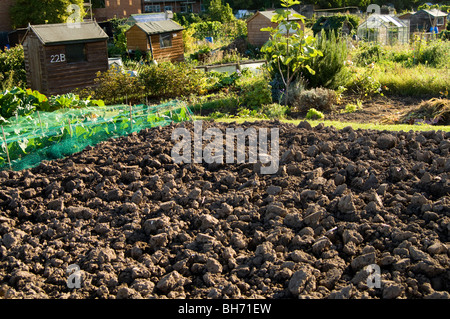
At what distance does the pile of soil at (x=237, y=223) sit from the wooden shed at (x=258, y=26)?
27595 millimetres

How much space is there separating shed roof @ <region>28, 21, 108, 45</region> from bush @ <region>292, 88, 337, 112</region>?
8.36 meters

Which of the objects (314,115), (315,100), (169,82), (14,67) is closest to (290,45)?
(315,100)

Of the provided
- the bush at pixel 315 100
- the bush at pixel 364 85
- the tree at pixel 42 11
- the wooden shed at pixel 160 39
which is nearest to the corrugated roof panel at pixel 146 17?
the tree at pixel 42 11

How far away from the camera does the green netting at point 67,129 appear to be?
6672 mm

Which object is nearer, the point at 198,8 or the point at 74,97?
the point at 74,97

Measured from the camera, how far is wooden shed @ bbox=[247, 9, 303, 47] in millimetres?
32406

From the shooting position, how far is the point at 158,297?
3559 mm

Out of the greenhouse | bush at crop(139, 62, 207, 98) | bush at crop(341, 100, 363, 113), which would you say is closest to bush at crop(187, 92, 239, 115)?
bush at crop(139, 62, 207, 98)

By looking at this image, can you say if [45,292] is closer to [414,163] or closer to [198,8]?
[414,163]
